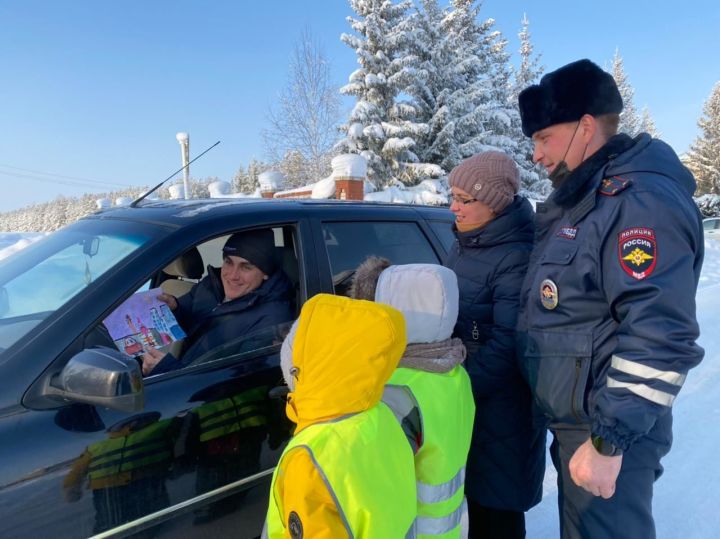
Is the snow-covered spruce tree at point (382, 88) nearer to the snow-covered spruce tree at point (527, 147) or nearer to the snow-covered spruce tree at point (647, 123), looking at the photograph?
the snow-covered spruce tree at point (527, 147)

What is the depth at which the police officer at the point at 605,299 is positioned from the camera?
1.29m

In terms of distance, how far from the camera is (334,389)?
1064 millimetres

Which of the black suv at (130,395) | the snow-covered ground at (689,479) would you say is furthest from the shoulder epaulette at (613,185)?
the snow-covered ground at (689,479)

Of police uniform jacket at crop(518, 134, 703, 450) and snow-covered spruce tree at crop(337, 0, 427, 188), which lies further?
snow-covered spruce tree at crop(337, 0, 427, 188)

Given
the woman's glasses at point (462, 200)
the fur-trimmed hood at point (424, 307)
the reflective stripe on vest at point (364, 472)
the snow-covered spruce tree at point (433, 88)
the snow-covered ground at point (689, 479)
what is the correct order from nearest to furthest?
the reflective stripe on vest at point (364, 472), the fur-trimmed hood at point (424, 307), the woman's glasses at point (462, 200), the snow-covered ground at point (689, 479), the snow-covered spruce tree at point (433, 88)

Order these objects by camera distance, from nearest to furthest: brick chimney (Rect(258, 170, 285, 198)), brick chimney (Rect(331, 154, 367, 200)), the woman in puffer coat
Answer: the woman in puffer coat < brick chimney (Rect(331, 154, 367, 200)) < brick chimney (Rect(258, 170, 285, 198))

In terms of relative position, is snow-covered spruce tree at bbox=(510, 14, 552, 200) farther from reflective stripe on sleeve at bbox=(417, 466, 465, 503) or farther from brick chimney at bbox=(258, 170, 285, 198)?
reflective stripe on sleeve at bbox=(417, 466, 465, 503)

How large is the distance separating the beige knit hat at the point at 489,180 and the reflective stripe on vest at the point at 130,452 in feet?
4.94

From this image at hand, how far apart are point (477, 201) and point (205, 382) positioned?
1.34 m

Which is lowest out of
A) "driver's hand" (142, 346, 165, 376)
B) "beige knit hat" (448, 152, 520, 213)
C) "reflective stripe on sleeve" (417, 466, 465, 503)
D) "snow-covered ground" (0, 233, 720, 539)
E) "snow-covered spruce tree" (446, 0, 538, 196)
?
"snow-covered ground" (0, 233, 720, 539)

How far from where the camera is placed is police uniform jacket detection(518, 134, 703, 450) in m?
1.29

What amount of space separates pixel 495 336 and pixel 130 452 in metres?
1.39

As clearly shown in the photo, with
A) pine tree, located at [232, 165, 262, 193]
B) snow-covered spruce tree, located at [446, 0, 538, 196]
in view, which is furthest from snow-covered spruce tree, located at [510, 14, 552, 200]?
pine tree, located at [232, 165, 262, 193]

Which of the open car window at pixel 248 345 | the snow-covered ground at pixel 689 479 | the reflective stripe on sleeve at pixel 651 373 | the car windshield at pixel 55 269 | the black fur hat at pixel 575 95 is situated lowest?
the snow-covered ground at pixel 689 479
